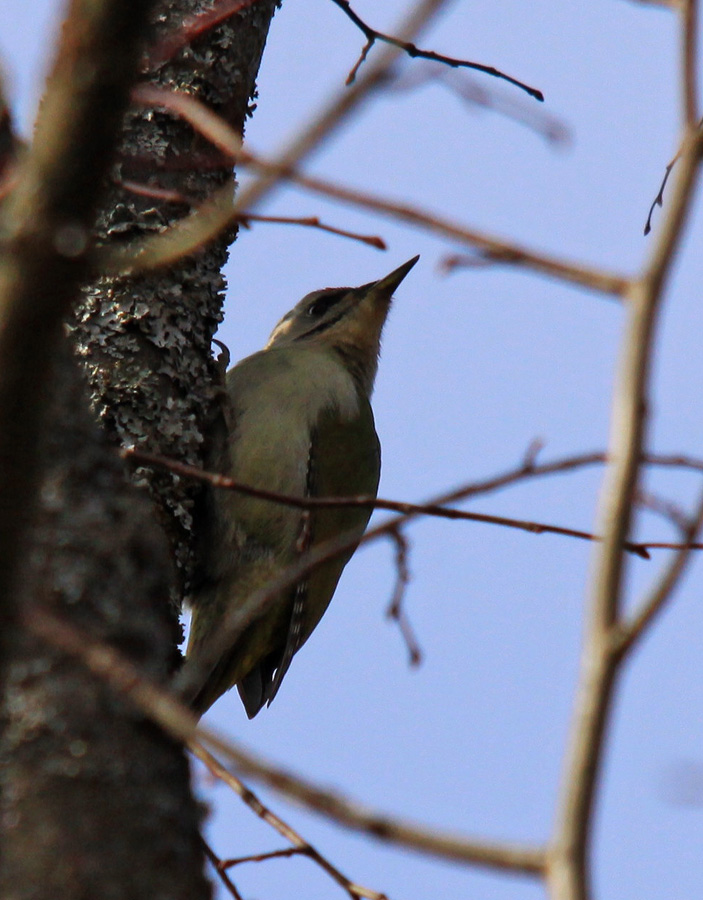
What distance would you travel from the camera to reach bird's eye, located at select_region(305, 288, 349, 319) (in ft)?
18.1

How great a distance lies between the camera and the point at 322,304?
18.1 feet

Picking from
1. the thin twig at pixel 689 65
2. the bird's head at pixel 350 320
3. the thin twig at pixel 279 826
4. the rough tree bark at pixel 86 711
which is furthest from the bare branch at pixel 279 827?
the bird's head at pixel 350 320

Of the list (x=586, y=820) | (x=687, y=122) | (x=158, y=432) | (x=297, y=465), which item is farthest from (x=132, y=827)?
(x=297, y=465)

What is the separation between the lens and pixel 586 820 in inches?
44.5

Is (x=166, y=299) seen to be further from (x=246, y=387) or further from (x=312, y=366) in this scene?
(x=312, y=366)

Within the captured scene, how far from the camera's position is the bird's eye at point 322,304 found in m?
5.52

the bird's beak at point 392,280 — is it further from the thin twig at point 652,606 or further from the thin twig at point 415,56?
the thin twig at point 652,606

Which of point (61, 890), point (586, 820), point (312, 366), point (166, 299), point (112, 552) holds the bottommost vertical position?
point (61, 890)

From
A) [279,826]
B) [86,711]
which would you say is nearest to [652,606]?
[86,711]

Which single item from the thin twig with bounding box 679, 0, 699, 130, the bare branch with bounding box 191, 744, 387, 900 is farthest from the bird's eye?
the thin twig with bounding box 679, 0, 699, 130

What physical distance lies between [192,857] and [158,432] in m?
1.78

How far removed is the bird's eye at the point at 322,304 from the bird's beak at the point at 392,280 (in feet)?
0.55

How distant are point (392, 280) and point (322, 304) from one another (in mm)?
337

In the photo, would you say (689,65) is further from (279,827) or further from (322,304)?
(322,304)
